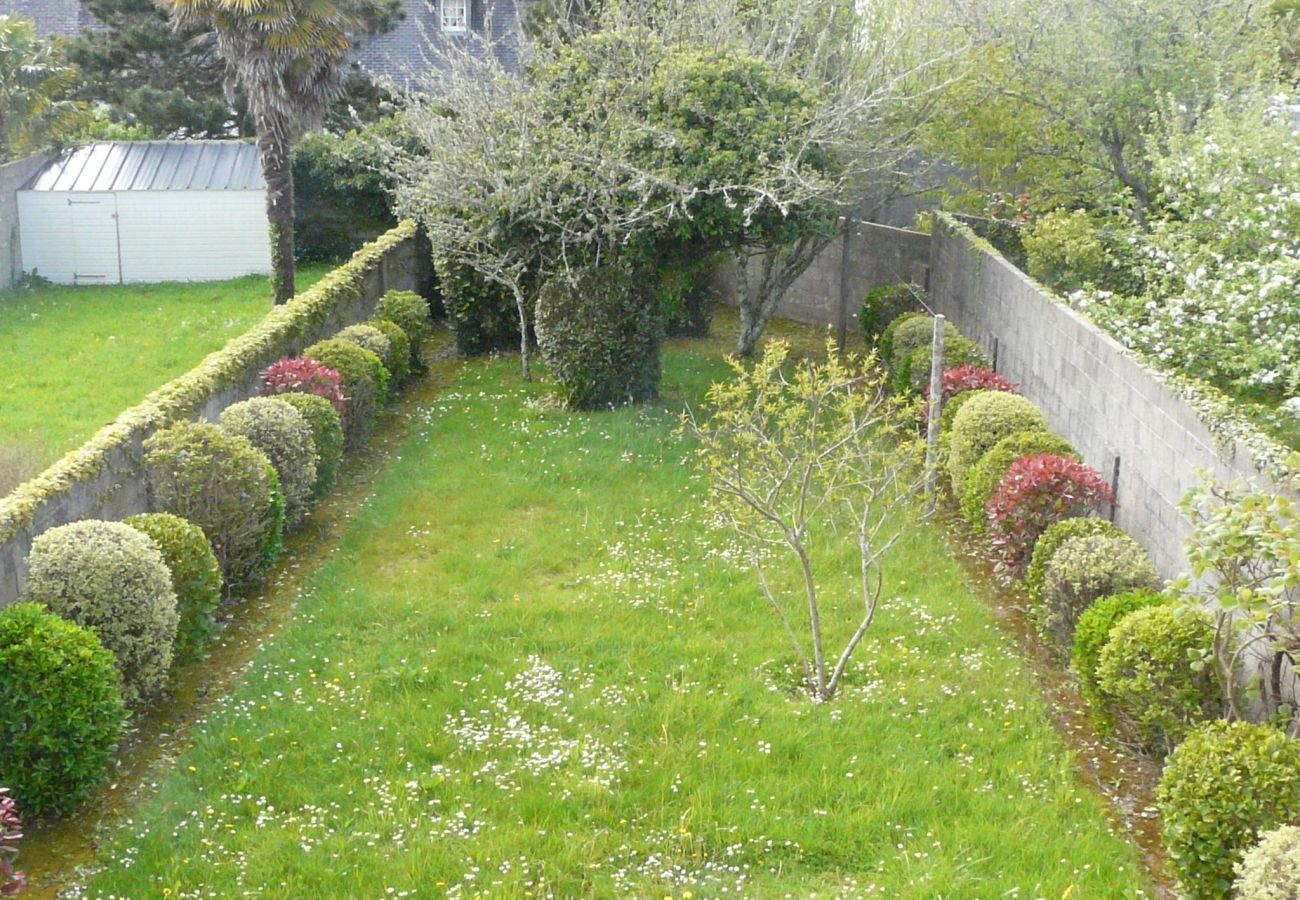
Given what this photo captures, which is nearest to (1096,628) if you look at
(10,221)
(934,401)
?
(934,401)

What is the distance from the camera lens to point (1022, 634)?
8992 millimetres

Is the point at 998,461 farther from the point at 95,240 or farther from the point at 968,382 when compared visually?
the point at 95,240

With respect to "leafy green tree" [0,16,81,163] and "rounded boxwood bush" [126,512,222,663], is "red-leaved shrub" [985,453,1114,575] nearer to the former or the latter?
"rounded boxwood bush" [126,512,222,663]

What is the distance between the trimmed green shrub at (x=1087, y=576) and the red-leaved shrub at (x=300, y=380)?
6969 mm

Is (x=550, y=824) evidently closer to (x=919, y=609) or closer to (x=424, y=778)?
(x=424, y=778)

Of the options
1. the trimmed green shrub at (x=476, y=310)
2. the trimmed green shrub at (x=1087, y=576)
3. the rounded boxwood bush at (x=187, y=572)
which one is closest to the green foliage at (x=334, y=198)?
the trimmed green shrub at (x=476, y=310)

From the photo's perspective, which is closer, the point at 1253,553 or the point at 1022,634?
the point at 1253,553

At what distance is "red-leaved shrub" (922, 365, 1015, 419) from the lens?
487 inches

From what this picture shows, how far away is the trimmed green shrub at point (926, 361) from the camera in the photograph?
13320 mm

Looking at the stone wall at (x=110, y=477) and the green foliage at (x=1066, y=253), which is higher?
the green foliage at (x=1066, y=253)

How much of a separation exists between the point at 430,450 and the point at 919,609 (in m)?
5.96

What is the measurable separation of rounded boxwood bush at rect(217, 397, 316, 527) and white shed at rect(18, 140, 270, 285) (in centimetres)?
1293

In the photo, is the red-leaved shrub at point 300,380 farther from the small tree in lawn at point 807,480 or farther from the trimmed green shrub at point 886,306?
the trimmed green shrub at point 886,306

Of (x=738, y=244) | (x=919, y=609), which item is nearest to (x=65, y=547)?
(x=919, y=609)
